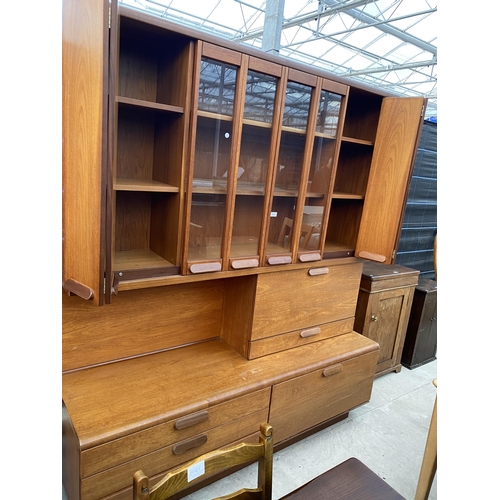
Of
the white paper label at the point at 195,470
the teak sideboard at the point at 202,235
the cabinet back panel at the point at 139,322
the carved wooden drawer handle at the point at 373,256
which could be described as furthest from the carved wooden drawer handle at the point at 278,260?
the white paper label at the point at 195,470

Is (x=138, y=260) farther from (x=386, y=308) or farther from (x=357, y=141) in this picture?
(x=386, y=308)

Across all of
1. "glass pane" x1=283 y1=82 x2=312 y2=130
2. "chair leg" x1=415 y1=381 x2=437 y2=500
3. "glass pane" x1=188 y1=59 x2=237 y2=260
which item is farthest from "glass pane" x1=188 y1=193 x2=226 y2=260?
"chair leg" x1=415 y1=381 x2=437 y2=500

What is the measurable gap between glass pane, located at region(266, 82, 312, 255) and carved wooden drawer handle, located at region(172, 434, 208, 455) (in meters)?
0.85

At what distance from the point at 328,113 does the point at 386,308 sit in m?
1.55

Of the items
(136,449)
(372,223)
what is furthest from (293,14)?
(136,449)

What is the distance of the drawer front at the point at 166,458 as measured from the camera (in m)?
1.32

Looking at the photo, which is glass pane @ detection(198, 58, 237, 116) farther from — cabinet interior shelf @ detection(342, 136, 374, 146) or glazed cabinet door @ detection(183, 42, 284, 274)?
cabinet interior shelf @ detection(342, 136, 374, 146)

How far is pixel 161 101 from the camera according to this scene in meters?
1.49

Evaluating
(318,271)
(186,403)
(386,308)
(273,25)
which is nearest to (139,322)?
(186,403)

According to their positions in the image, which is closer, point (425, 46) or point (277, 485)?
point (277, 485)

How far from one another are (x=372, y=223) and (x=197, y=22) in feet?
19.4

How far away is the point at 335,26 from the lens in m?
6.02
